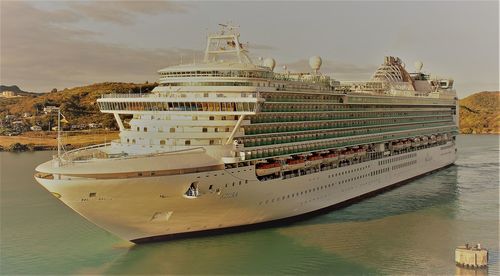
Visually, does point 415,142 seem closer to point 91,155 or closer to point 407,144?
point 407,144

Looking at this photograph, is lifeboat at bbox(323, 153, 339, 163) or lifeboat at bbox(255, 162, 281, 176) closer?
lifeboat at bbox(255, 162, 281, 176)

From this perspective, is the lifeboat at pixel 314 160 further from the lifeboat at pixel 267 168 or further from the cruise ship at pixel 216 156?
the lifeboat at pixel 267 168

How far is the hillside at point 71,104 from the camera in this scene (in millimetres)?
73625

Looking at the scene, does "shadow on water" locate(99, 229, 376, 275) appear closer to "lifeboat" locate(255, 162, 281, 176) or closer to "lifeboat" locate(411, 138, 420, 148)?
"lifeboat" locate(255, 162, 281, 176)

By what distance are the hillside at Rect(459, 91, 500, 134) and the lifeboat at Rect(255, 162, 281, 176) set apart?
337 ft

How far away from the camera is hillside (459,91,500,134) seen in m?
114

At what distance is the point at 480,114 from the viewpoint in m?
124

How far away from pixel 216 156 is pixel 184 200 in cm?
202

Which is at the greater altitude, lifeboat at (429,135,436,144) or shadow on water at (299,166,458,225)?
lifeboat at (429,135,436,144)

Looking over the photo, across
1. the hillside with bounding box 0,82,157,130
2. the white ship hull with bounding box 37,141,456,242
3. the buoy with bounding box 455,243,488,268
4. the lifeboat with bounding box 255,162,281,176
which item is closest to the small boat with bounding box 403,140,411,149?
the white ship hull with bounding box 37,141,456,242

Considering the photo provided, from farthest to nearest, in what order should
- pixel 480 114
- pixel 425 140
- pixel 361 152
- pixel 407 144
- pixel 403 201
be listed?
pixel 480 114 → pixel 425 140 → pixel 407 144 → pixel 403 201 → pixel 361 152

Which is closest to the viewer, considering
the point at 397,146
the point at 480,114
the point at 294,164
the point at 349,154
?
the point at 294,164

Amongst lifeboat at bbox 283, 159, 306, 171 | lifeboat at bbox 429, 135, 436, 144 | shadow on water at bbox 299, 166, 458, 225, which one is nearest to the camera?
lifeboat at bbox 283, 159, 306, 171

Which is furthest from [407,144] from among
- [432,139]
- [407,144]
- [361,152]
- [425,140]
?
[361,152]
